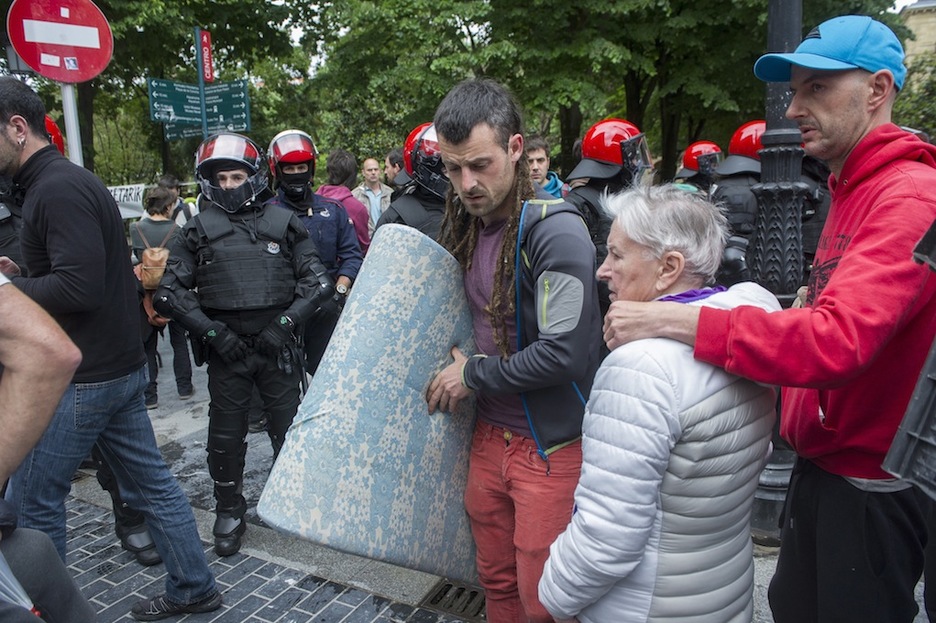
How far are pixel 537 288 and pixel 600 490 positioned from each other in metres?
0.65

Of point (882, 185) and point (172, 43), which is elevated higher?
point (172, 43)

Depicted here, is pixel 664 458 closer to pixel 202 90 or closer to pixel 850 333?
pixel 850 333

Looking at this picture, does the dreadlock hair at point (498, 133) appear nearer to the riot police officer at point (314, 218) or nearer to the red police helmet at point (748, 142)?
the riot police officer at point (314, 218)

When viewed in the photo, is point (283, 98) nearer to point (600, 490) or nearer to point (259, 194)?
point (259, 194)

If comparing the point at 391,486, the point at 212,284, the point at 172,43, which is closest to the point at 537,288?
the point at 391,486

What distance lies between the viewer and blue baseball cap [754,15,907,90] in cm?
160

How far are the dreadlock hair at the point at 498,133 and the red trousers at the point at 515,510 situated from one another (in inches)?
13.1

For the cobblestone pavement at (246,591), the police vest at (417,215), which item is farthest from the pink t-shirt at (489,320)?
the police vest at (417,215)

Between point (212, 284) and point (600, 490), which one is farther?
point (212, 284)

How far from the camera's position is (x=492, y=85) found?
2133 mm

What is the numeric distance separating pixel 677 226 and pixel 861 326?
455mm

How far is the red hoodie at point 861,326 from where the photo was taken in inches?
55.5

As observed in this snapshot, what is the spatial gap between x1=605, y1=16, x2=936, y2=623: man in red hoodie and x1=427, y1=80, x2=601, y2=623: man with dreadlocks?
1.17 feet

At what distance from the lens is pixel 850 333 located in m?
1.40
